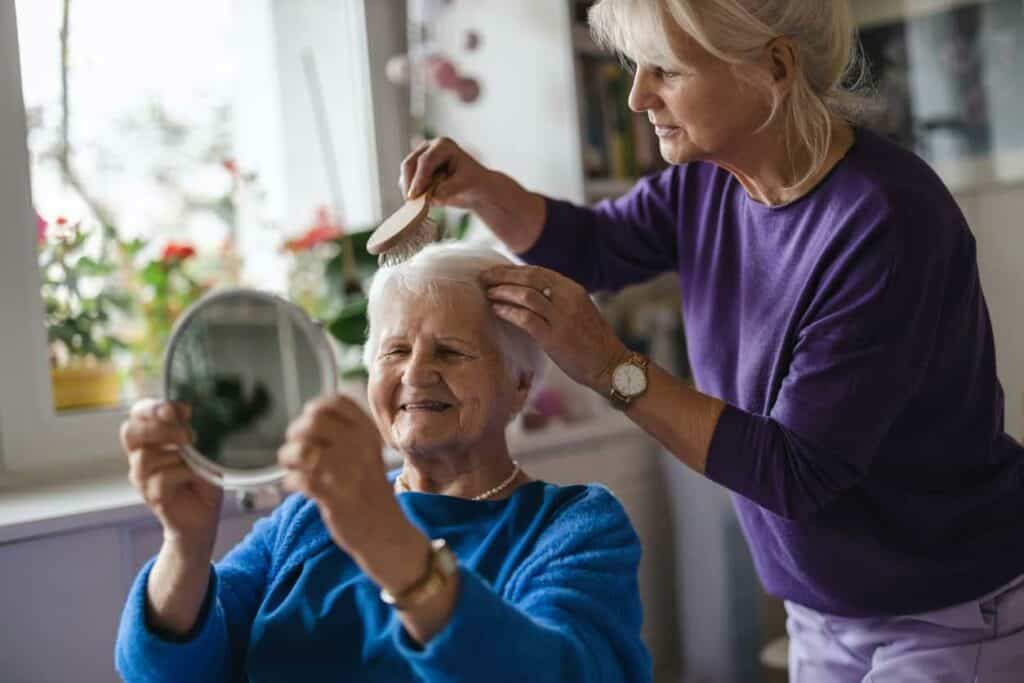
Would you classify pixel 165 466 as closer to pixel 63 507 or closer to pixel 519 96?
pixel 63 507

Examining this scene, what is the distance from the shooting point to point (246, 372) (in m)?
1.36

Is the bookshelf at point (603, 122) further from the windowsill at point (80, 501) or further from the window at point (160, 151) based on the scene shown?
the windowsill at point (80, 501)

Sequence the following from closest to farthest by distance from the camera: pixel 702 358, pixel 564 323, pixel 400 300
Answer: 1. pixel 564 323
2. pixel 400 300
3. pixel 702 358

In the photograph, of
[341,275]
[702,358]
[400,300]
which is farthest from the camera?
[341,275]

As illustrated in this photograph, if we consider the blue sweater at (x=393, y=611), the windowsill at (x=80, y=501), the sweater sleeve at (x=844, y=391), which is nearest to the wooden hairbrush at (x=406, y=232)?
the blue sweater at (x=393, y=611)

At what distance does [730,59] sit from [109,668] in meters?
1.24

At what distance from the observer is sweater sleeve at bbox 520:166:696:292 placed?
5.58 ft

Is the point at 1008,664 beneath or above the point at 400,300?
beneath

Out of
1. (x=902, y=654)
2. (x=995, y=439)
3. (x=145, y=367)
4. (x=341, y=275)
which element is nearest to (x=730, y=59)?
(x=995, y=439)

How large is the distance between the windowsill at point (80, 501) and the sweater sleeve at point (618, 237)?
27.3 inches

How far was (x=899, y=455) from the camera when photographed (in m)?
1.44

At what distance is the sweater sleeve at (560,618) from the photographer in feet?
3.36

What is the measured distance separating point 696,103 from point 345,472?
698mm

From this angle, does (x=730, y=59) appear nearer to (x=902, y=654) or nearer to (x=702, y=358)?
(x=702, y=358)
